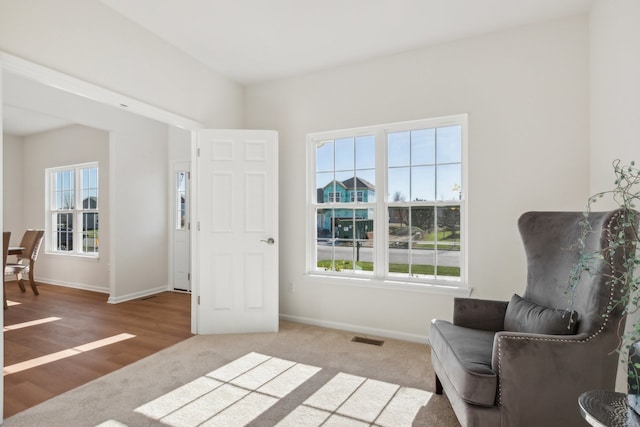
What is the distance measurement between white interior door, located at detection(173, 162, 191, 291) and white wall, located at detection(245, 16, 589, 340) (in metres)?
2.66

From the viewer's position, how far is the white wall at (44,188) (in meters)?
5.41

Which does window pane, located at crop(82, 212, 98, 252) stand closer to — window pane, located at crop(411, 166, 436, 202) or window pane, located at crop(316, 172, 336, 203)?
window pane, located at crop(316, 172, 336, 203)

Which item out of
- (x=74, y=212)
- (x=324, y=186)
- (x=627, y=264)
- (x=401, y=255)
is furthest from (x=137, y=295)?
(x=627, y=264)

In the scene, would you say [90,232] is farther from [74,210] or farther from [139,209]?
[139,209]

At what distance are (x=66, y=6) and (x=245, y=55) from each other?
147 cm

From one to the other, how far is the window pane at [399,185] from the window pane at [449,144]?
36 cm

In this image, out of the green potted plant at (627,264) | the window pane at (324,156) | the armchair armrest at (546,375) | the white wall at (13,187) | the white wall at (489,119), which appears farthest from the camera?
the white wall at (13,187)

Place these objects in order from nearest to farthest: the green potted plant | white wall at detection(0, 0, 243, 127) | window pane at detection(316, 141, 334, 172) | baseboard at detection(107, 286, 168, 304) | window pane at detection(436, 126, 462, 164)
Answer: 1. the green potted plant
2. white wall at detection(0, 0, 243, 127)
3. window pane at detection(436, 126, 462, 164)
4. window pane at detection(316, 141, 334, 172)
5. baseboard at detection(107, 286, 168, 304)

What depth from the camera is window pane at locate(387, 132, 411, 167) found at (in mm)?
3389

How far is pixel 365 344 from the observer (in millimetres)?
3186

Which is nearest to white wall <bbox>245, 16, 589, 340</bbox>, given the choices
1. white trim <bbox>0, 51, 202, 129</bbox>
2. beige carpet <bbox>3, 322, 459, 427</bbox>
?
beige carpet <bbox>3, 322, 459, 427</bbox>

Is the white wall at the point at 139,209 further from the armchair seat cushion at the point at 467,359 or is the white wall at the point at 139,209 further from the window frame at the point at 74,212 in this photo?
the armchair seat cushion at the point at 467,359

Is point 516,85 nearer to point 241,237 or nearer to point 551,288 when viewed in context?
point 551,288

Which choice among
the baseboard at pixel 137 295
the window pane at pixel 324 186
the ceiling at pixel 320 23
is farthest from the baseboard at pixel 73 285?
the ceiling at pixel 320 23
